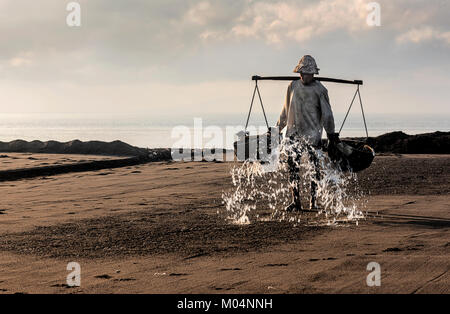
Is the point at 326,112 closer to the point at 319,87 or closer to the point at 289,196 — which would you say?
the point at 319,87

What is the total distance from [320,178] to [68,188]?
17.1 feet

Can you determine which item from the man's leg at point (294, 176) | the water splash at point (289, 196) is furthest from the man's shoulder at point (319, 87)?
the man's leg at point (294, 176)

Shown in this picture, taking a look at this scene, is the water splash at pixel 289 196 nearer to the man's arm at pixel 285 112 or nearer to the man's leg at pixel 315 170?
the man's leg at pixel 315 170

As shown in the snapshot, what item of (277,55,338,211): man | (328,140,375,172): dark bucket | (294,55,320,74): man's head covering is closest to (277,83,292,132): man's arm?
(277,55,338,211): man

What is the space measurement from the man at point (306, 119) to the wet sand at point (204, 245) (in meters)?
0.90

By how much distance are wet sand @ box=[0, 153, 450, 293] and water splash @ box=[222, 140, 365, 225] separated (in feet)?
0.77

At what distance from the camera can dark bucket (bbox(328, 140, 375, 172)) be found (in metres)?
7.98

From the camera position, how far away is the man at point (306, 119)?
7785mm

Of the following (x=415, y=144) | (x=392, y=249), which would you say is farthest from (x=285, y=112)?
(x=415, y=144)

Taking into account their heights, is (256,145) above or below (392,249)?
above

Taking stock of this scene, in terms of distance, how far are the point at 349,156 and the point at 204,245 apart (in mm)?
3094

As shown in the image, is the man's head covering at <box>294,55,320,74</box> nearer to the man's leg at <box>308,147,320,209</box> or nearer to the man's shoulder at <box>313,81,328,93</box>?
the man's shoulder at <box>313,81,328,93</box>

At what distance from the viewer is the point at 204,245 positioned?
5754 millimetres
